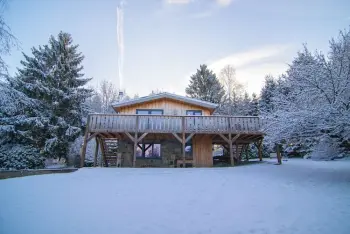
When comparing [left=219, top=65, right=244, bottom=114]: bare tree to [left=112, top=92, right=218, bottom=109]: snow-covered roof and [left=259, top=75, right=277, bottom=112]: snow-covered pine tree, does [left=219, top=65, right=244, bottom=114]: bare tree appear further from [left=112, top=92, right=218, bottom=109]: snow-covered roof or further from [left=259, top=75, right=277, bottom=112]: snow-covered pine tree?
[left=112, top=92, right=218, bottom=109]: snow-covered roof

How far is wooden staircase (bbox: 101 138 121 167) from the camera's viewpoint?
1653 centimetres

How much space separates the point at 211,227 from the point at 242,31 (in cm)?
1708

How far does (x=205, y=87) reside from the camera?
3334 centimetres

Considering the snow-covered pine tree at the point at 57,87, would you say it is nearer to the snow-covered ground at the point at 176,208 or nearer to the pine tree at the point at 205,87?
the snow-covered ground at the point at 176,208

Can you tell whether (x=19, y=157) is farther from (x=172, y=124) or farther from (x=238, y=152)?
(x=238, y=152)

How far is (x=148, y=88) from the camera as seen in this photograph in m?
45.6

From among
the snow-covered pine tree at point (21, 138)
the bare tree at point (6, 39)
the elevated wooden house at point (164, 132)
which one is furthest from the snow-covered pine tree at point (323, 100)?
the snow-covered pine tree at point (21, 138)

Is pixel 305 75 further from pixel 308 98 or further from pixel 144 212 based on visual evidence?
pixel 144 212

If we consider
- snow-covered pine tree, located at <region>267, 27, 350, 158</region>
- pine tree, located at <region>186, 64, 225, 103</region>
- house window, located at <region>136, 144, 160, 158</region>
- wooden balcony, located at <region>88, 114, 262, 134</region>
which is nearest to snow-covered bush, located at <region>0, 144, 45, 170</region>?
wooden balcony, located at <region>88, 114, 262, 134</region>

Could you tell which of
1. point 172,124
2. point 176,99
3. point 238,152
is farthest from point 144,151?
point 238,152

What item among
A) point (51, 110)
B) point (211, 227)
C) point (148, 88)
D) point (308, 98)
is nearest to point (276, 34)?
point (308, 98)

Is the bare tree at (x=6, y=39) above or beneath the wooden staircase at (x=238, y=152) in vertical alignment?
above

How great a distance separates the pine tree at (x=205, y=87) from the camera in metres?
32.5

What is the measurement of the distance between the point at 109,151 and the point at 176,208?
13478mm
